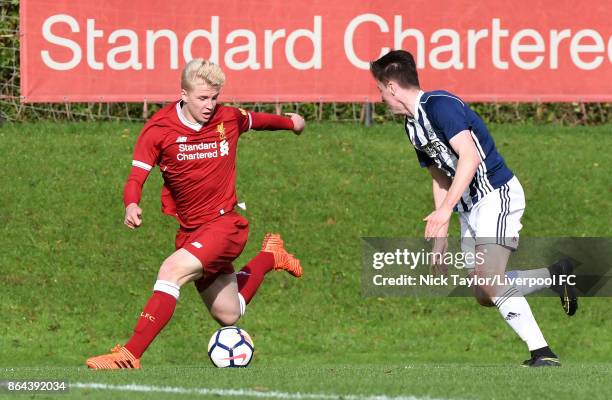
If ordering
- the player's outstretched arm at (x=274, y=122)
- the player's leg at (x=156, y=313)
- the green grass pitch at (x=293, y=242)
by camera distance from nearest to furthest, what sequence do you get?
the player's leg at (x=156, y=313), the player's outstretched arm at (x=274, y=122), the green grass pitch at (x=293, y=242)

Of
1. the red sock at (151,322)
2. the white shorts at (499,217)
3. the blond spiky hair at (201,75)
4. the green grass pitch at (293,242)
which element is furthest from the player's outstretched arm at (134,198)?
the green grass pitch at (293,242)

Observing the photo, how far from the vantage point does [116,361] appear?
859cm

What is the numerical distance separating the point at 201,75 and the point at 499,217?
2.11 m

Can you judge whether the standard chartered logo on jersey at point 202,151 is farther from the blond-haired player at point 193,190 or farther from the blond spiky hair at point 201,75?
the blond spiky hair at point 201,75

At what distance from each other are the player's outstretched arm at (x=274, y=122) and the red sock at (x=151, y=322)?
149cm

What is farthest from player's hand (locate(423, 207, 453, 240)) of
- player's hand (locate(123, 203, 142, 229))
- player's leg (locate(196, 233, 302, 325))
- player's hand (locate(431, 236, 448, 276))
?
player's hand (locate(123, 203, 142, 229))

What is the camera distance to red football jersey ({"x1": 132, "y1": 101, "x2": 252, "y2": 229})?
899cm

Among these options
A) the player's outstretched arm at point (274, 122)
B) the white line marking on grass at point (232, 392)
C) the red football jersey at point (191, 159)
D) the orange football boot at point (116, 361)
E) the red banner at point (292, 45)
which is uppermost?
the red banner at point (292, 45)

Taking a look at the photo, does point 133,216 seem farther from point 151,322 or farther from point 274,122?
point 274,122

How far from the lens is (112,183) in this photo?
53.1ft

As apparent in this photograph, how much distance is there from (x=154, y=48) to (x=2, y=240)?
2.95m

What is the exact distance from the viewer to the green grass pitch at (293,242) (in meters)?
13.3

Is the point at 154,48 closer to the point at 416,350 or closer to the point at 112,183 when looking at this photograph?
the point at 112,183

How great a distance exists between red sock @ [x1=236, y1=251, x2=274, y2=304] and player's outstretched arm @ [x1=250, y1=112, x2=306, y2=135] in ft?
3.57
